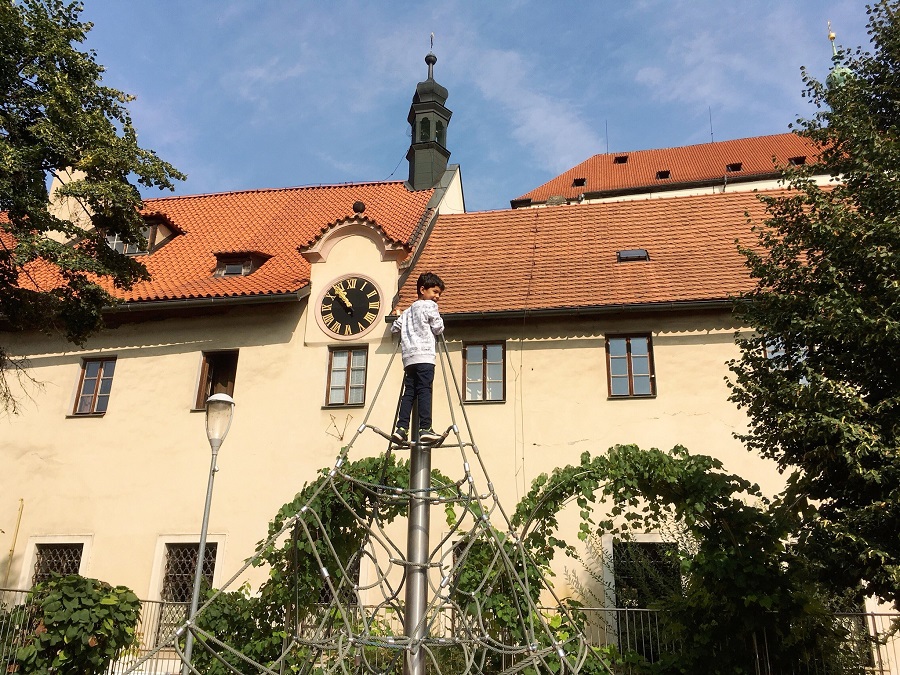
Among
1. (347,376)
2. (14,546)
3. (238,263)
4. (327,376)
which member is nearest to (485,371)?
(347,376)

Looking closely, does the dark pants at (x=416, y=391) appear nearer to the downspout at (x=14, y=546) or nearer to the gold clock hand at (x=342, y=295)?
the gold clock hand at (x=342, y=295)

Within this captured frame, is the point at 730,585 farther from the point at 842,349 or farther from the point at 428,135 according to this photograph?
the point at 428,135

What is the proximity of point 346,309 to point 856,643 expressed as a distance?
394 inches

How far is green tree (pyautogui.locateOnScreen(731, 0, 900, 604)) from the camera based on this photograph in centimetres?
789

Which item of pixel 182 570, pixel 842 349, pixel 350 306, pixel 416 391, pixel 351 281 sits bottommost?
pixel 182 570

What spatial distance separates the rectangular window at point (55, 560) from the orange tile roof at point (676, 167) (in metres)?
26.1

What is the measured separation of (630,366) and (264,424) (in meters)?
6.66

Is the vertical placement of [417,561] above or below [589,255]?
below

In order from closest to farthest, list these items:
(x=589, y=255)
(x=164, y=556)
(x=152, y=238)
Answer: (x=164, y=556)
(x=589, y=255)
(x=152, y=238)

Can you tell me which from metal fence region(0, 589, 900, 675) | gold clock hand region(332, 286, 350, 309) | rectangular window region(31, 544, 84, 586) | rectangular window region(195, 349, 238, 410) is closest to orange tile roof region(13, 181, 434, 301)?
gold clock hand region(332, 286, 350, 309)

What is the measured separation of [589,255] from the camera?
Answer: 16625mm

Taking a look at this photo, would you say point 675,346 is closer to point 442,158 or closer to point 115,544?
point 115,544

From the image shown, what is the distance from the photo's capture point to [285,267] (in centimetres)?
1669

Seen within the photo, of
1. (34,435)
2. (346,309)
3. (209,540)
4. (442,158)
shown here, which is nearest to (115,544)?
(209,540)
